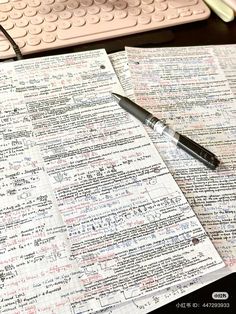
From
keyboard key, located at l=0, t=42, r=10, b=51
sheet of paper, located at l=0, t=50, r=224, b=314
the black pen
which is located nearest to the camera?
sheet of paper, located at l=0, t=50, r=224, b=314

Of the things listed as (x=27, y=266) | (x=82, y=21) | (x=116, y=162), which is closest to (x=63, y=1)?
(x=82, y=21)

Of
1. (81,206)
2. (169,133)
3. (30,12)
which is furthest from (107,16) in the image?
(81,206)

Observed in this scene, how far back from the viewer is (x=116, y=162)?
0.54 metres

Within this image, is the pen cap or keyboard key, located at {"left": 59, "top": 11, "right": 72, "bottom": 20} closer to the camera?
the pen cap

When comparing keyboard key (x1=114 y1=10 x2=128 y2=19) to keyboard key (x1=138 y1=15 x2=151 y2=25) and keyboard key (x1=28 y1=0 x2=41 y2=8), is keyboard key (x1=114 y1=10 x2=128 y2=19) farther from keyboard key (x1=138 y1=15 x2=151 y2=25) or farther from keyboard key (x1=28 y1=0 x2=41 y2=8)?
keyboard key (x1=28 y1=0 x2=41 y2=8)

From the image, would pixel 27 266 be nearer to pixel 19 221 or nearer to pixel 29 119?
pixel 19 221

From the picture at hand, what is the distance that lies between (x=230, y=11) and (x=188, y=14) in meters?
0.07

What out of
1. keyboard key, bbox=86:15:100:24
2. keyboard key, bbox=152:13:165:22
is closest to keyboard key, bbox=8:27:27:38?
keyboard key, bbox=86:15:100:24

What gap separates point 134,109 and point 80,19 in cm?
21

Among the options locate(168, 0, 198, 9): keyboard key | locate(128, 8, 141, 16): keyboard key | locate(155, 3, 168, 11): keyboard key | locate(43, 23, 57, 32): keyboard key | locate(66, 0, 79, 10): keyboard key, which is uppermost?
locate(168, 0, 198, 9): keyboard key

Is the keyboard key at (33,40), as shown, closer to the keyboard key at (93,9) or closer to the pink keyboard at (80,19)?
the pink keyboard at (80,19)

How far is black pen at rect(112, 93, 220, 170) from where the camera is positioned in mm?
546

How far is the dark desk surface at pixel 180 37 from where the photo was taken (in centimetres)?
70

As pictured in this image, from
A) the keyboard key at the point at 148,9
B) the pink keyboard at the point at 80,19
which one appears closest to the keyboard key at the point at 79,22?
the pink keyboard at the point at 80,19
